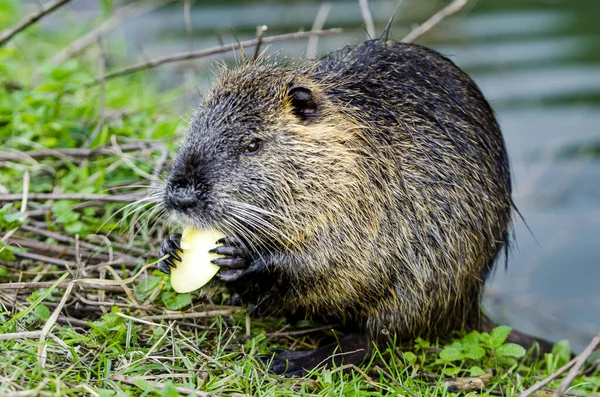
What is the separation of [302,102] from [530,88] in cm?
562

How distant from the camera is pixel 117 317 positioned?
10.2ft

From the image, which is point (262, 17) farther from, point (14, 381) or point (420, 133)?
point (14, 381)

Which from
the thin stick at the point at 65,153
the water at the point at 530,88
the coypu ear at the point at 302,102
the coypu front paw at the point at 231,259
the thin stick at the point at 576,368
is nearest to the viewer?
the thin stick at the point at 576,368

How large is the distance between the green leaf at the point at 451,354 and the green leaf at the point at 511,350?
0.50 feet

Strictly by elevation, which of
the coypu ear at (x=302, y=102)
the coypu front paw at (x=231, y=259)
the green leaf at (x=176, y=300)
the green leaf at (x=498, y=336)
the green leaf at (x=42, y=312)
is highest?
the coypu ear at (x=302, y=102)

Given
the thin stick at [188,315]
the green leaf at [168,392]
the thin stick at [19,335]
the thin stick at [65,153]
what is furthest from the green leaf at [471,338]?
the thin stick at [65,153]

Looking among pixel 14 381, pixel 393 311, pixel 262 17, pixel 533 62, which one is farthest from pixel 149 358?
pixel 262 17

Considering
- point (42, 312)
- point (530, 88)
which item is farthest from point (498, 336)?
point (530, 88)

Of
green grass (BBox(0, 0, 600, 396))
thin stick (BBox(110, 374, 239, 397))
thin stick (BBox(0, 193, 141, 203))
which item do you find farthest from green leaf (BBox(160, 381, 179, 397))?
thin stick (BBox(0, 193, 141, 203))

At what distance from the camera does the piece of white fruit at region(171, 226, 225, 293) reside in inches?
121

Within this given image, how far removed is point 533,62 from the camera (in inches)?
345

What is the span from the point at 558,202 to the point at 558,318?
1353mm

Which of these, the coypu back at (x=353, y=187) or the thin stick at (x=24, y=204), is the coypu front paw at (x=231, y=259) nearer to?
the coypu back at (x=353, y=187)

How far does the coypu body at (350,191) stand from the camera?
3104 mm
